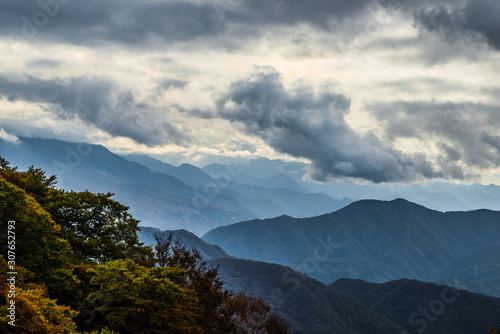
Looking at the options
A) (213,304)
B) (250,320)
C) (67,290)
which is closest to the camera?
(67,290)

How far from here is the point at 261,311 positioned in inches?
2837

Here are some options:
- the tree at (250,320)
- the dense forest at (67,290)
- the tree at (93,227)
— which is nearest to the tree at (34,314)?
the dense forest at (67,290)

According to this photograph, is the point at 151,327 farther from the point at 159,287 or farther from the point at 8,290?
the point at 8,290

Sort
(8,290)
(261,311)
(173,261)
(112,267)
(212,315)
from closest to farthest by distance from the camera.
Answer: (8,290)
(112,267)
(212,315)
(173,261)
(261,311)

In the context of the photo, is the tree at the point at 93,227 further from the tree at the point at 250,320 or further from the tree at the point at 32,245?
the tree at the point at 250,320

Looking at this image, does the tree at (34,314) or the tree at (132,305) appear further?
the tree at (132,305)

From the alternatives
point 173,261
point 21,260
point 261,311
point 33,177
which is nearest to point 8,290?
point 21,260

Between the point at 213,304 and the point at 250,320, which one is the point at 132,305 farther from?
the point at 250,320

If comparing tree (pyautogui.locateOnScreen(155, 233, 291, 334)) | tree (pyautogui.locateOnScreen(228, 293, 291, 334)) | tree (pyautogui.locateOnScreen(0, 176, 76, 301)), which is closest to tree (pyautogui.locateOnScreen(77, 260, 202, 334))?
tree (pyautogui.locateOnScreen(0, 176, 76, 301))

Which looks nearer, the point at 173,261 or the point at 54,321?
the point at 54,321

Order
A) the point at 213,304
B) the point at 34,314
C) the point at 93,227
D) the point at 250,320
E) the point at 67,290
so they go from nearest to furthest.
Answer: the point at 34,314, the point at 67,290, the point at 213,304, the point at 93,227, the point at 250,320

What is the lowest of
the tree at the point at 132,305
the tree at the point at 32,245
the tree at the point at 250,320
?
Answer: the tree at the point at 250,320

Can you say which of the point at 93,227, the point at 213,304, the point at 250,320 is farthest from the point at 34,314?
the point at 250,320

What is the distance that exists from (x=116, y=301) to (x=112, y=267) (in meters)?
3.63
